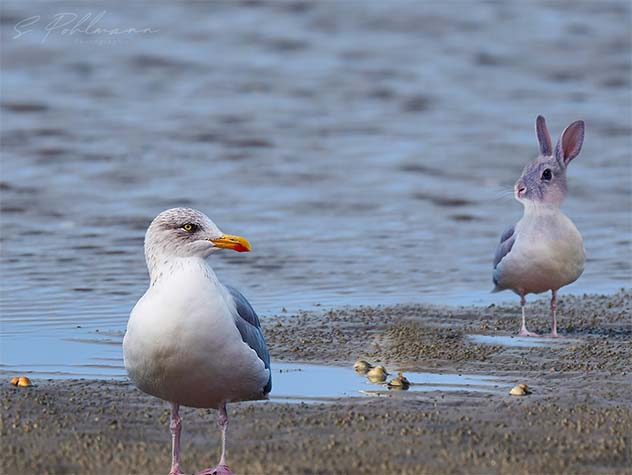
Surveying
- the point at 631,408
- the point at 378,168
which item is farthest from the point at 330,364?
the point at 378,168

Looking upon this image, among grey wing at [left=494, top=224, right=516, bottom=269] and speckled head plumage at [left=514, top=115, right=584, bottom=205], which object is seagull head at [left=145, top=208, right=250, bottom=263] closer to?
grey wing at [left=494, top=224, right=516, bottom=269]

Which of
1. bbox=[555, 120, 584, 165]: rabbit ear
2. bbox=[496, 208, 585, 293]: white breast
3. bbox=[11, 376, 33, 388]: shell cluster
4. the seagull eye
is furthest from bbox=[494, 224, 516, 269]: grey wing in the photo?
bbox=[11, 376, 33, 388]: shell cluster

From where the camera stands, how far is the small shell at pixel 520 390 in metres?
7.89

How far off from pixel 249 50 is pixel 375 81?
321 cm

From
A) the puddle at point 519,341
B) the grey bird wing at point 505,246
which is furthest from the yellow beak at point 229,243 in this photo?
the grey bird wing at point 505,246

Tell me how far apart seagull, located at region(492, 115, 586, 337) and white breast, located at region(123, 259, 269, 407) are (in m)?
3.89

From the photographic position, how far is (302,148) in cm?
1883

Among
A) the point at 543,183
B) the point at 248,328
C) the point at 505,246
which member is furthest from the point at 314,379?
the point at 543,183

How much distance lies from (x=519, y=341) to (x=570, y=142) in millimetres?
2417

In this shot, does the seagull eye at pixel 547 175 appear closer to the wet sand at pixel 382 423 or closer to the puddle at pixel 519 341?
the puddle at pixel 519 341

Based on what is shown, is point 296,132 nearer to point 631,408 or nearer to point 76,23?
point 76,23

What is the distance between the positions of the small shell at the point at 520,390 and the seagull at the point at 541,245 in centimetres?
192

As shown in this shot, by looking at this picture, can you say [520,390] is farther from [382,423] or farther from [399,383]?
→ [382,423]

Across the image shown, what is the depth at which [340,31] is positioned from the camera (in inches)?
1087
